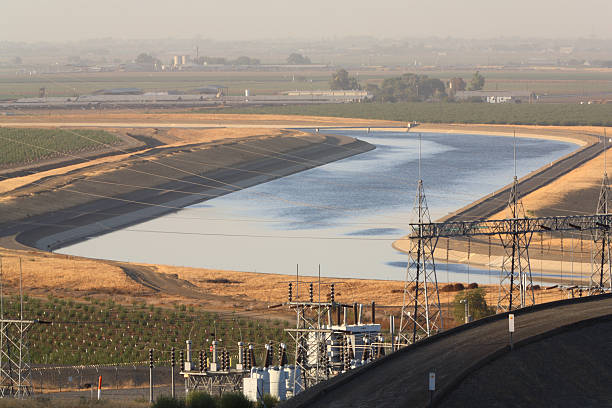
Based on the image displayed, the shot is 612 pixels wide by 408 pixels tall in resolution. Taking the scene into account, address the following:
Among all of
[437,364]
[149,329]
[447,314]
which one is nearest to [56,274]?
[149,329]

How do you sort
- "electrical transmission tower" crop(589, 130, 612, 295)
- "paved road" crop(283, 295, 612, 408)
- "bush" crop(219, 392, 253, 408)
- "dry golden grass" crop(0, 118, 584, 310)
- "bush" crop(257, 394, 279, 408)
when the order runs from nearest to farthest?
"paved road" crop(283, 295, 612, 408), "bush" crop(219, 392, 253, 408), "bush" crop(257, 394, 279, 408), "electrical transmission tower" crop(589, 130, 612, 295), "dry golden grass" crop(0, 118, 584, 310)

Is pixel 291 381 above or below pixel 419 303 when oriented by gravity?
above

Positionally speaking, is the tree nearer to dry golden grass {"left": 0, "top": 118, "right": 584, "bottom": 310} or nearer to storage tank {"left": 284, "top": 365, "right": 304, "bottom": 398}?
dry golden grass {"left": 0, "top": 118, "right": 584, "bottom": 310}

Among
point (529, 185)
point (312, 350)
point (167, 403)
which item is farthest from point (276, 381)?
point (529, 185)

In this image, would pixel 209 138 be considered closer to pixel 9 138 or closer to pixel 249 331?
pixel 9 138

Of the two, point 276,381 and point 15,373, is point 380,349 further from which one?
point 15,373

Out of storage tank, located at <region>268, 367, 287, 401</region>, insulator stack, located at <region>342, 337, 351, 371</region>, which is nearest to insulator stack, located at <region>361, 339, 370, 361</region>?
insulator stack, located at <region>342, 337, 351, 371</region>

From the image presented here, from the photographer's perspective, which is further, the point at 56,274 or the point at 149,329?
the point at 56,274
